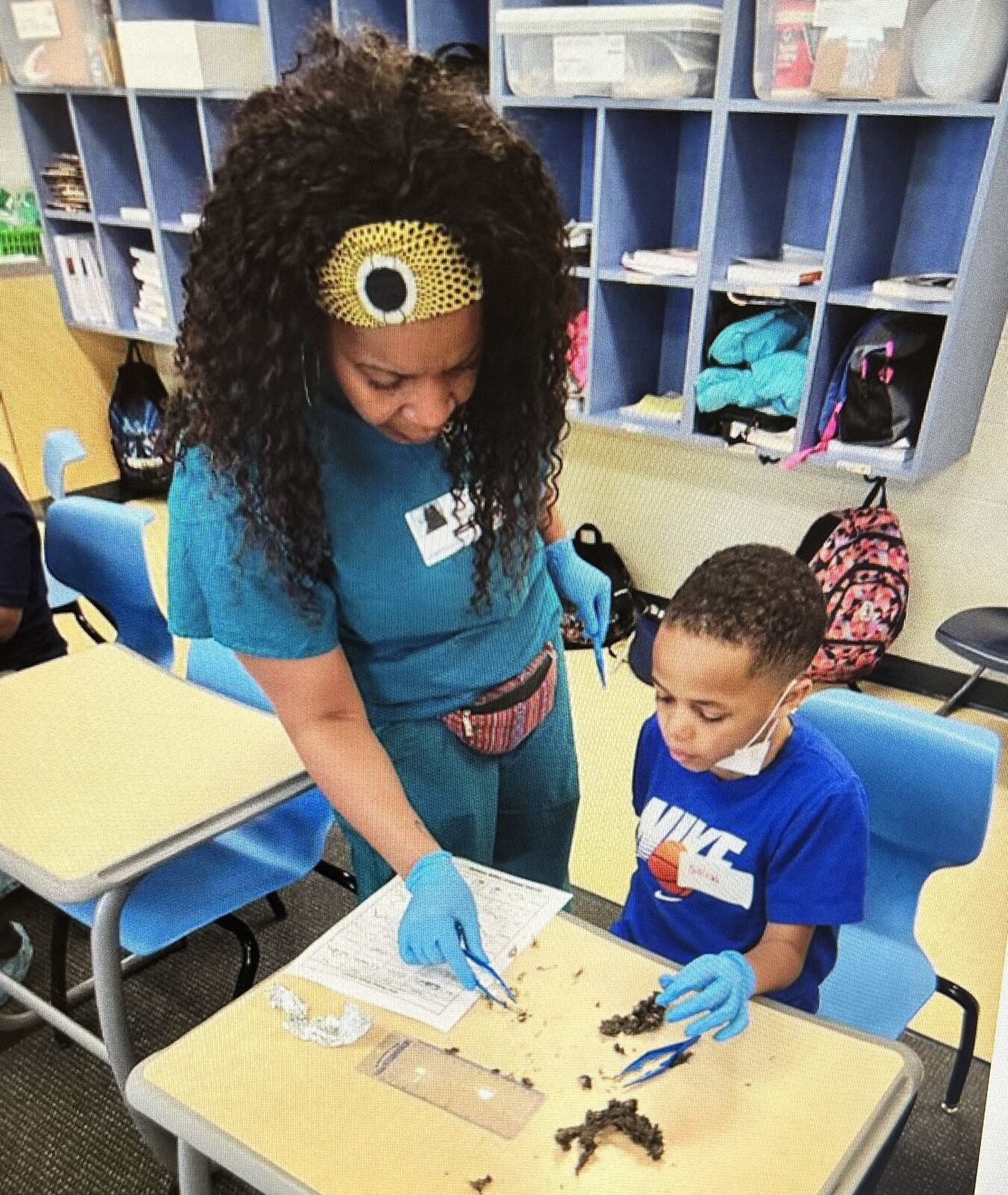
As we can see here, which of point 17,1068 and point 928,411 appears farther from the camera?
point 928,411

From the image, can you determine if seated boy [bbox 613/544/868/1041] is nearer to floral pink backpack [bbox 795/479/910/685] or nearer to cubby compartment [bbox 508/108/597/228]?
floral pink backpack [bbox 795/479/910/685]

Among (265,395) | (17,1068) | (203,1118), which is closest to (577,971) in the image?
(203,1118)

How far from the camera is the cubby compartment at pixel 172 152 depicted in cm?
328

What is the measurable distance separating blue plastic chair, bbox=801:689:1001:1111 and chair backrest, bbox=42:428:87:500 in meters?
2.19

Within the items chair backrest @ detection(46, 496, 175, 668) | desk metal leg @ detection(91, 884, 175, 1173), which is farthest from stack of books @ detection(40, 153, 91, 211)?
desk metal leg @ detection(91, 884, 175, 1173)

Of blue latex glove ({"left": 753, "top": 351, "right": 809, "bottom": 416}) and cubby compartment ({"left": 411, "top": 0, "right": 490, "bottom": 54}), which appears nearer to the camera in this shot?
blue latex glove ({"left": 753, "top": 351, "right": 809, "bottom": 416})

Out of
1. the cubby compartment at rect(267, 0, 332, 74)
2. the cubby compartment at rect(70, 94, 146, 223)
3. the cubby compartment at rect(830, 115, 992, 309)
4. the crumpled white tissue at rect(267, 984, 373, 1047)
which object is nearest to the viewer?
the crumpled white tissue at rect(267, 984, 373, 1047)

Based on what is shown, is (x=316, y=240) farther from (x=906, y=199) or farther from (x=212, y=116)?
(x=212, y=116)

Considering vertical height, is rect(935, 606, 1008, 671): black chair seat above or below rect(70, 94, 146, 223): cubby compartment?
below

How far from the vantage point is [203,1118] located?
78 cm

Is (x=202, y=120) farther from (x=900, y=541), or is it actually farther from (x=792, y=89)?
(x=900, y=541)

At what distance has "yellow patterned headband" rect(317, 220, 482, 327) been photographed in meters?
0.79

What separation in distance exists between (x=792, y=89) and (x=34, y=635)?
2004mm

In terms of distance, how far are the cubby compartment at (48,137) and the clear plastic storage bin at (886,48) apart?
267 centimetres
